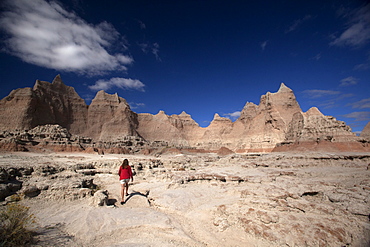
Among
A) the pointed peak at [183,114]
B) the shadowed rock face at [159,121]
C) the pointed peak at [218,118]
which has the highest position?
the pointed peak at [183,114]

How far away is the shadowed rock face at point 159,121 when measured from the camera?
33656mm

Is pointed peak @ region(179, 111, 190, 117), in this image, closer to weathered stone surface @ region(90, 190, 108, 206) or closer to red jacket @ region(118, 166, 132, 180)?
red jacket @ region(118, 166, 132, 180)

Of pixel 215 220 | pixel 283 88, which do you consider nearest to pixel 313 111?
pixel 283 88

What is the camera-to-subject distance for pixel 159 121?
237ft

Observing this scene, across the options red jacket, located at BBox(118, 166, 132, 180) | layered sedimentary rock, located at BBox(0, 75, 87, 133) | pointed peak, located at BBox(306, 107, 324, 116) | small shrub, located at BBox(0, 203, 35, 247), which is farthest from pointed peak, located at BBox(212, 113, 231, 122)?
small shrub, located at BBox(0, 203, 35, 247)

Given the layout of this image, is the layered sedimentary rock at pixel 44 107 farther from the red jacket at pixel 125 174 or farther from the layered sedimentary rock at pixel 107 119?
the red jacket at pixel 125 174

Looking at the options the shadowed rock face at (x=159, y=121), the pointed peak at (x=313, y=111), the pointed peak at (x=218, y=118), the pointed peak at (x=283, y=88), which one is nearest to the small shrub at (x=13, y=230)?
the shadowed rock face at (x=159, y=121)

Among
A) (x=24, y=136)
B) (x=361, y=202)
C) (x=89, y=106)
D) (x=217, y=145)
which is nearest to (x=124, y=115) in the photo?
(x=89, y=106)

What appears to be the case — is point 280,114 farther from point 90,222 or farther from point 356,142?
point 90,222

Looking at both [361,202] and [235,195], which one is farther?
[235,195]

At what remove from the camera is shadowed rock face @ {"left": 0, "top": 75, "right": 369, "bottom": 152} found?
33.7 meters

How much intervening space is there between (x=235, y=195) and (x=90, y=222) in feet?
13.9

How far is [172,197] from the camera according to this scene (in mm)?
5852

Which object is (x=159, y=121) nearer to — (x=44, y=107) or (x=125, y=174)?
(x=44, y=107)
